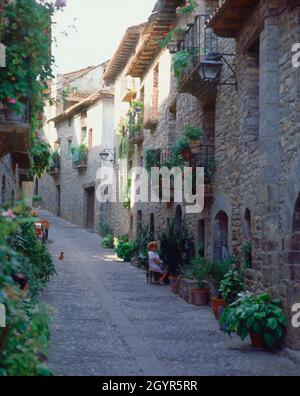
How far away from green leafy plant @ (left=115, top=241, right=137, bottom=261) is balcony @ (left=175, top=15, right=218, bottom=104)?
780 cm

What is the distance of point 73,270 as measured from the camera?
16344mm

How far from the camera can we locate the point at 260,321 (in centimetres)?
738

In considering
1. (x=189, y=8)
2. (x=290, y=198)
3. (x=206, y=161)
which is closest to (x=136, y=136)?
(x=189, y=8)

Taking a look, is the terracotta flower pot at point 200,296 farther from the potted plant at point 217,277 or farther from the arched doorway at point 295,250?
the arched doorway at point 295,250

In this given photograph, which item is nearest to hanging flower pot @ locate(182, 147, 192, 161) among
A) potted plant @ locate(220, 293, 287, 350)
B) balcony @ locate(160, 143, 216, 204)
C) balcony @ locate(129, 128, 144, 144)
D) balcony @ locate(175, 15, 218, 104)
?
balcony @ locate(160, 143, 216, 204)

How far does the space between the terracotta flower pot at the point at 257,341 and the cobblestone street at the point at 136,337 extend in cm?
11

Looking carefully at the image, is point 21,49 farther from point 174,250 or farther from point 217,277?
point 174,250

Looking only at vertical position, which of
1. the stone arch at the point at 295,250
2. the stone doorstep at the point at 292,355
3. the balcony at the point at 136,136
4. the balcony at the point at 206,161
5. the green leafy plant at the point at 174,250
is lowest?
the stone doorstep at the point at 292,355

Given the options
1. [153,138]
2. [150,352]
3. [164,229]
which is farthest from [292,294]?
[153,138]

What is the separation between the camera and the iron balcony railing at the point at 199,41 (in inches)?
489

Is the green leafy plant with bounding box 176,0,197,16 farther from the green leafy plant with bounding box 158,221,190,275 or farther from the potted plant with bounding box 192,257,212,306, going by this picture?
the potted plant with bounding box 192,257,212,306

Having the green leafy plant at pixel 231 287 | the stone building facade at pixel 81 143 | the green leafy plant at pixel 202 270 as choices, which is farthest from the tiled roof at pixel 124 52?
the green leafy plant at pixel 231 287

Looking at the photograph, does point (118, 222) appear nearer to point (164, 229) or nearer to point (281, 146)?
point (164, 229)

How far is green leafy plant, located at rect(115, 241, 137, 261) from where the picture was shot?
19859 mm
